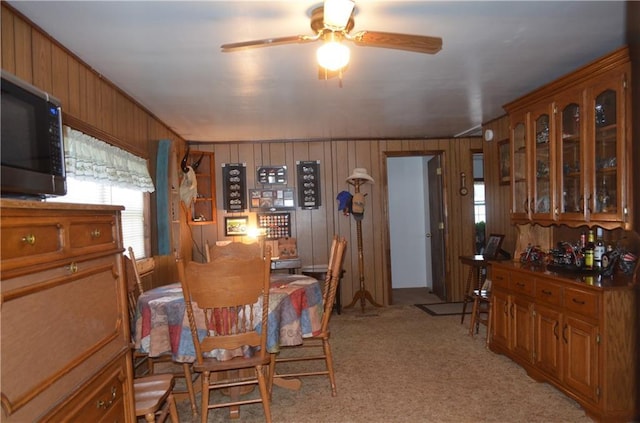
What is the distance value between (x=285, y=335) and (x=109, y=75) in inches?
85.1

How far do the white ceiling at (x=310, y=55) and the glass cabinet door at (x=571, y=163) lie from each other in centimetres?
40

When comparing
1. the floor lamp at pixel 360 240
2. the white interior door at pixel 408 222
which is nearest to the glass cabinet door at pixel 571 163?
the floor lamp at pixel 360 240

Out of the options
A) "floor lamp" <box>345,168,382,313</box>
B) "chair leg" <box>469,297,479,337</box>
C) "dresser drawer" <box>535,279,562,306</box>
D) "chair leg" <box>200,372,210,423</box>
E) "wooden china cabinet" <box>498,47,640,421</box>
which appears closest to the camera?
"chair leg" <box>200,372,210,423</box>

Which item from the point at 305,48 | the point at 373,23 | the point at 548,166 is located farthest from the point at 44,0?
the point at 548,166

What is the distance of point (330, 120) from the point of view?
4.66 m

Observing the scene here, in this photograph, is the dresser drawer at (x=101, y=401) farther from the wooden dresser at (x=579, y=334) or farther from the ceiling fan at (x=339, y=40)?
the wooden dresser at (x=579, y=334)

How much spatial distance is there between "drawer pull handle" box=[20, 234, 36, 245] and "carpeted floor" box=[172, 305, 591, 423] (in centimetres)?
197

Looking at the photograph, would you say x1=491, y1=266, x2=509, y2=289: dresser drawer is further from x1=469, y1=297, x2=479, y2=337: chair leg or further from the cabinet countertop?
x1=469, y1=297, x2=479, y2=337: chair leg

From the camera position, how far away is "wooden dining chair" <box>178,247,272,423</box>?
6.99ft

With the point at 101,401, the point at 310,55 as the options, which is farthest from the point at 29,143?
the point at 310,55

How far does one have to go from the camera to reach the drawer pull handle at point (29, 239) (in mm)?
1070

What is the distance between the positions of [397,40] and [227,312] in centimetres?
163

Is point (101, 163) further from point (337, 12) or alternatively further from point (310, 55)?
point (337, 12)

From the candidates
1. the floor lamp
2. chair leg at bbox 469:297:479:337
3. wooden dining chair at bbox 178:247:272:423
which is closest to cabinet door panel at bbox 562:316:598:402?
chair leg at bbox 469:297:479:337
